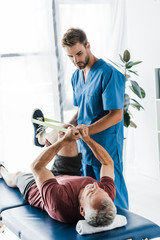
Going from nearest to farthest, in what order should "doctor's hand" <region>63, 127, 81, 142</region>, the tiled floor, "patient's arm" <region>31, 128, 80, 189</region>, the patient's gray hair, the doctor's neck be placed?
the patient's gray hair → "patient's arm" <region>31, 128, 80, 189</region> → "doctor's hand" <region>63, 127, 81, 142</region> → the doctor's neck → the tiled floor

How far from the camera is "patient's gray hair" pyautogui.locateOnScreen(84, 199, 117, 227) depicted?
72.3 inches

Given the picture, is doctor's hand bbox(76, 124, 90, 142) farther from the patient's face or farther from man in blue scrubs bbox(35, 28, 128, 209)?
the patient's face

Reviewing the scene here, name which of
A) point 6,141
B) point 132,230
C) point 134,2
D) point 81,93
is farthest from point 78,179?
point 134,2

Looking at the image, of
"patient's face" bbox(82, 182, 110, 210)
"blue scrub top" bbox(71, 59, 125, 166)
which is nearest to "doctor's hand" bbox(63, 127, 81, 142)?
"blue scrub top" bbox(71, 59, 125, 166)

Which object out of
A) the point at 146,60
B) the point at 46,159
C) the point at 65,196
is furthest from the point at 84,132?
the point at 146,60

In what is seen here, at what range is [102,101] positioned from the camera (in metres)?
2.44

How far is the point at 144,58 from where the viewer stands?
3.82 m

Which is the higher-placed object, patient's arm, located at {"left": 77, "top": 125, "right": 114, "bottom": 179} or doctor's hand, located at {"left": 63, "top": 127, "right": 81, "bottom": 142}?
doctor's hand, located at {"left": 63, "top": 127, "right": 81, "bottom": 142}

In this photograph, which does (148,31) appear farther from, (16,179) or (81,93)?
(16,179)

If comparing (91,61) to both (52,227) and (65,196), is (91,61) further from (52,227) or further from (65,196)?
(52,227)

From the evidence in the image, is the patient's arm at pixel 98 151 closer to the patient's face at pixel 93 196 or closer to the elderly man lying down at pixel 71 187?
the elderly man lying down at pixel 71 187

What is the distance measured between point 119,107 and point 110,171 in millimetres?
428

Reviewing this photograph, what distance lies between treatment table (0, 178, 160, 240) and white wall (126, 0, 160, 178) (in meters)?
1.85

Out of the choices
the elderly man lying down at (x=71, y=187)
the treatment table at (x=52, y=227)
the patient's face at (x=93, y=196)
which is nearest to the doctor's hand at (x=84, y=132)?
the elderly man lying down at (x=71, y=187)
